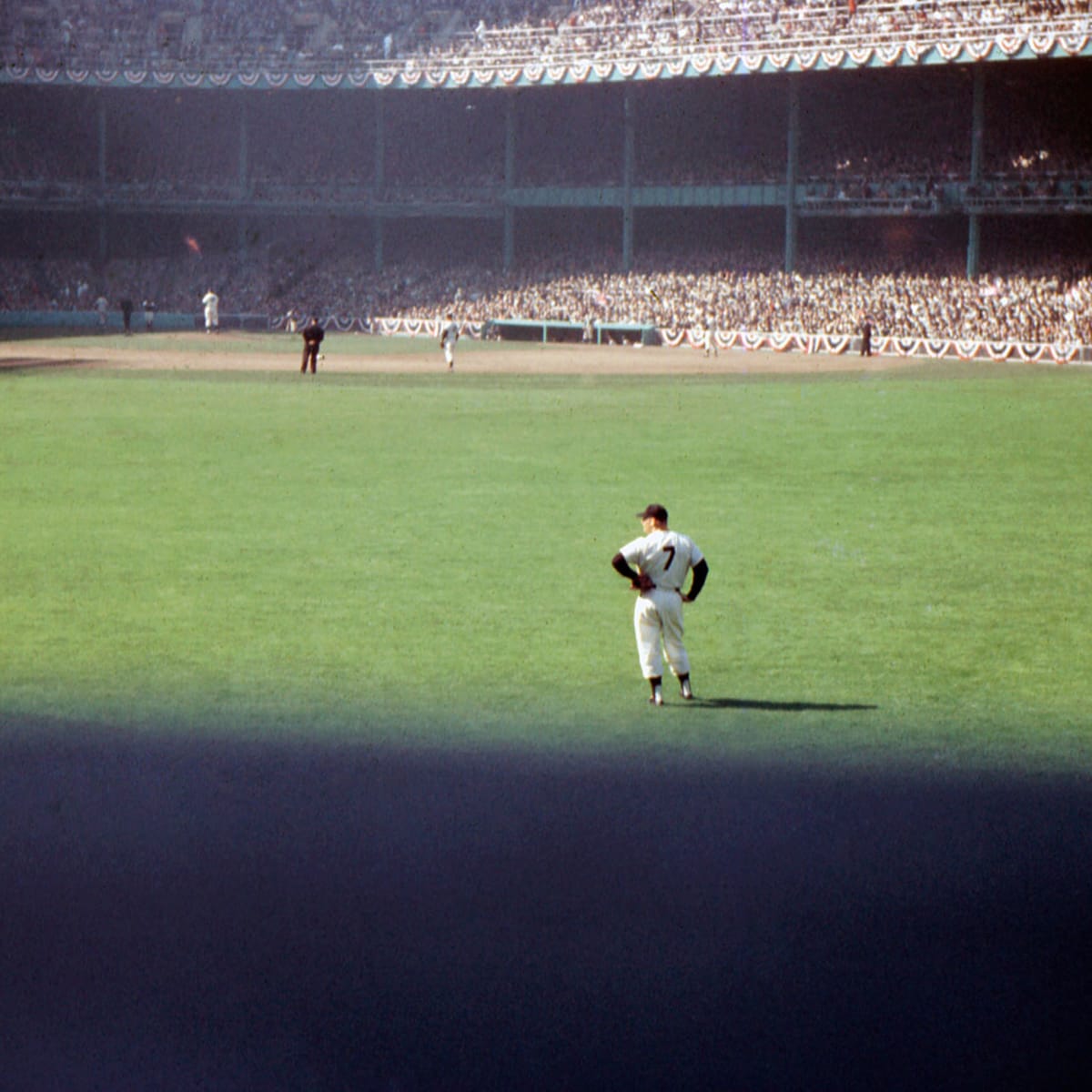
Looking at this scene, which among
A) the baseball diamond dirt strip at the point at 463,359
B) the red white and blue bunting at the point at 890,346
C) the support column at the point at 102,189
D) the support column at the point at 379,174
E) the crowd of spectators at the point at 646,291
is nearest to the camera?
the baseball diamond dirt strip at the point at 463,359

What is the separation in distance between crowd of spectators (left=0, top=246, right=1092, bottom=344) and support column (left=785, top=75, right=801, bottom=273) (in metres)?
0.75

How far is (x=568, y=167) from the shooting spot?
69750 mm

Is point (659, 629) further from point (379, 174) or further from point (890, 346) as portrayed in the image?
point (379, 174)

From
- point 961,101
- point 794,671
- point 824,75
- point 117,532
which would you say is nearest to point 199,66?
point 824,75

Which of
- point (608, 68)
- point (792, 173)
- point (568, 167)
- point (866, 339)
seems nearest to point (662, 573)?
point (866, 339)

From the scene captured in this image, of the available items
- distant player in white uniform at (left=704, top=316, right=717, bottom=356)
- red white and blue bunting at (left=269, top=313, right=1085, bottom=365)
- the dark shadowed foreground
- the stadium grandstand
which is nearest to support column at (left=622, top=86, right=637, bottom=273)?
the stadium grandstand

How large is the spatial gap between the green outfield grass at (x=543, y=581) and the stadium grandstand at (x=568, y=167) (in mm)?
25512

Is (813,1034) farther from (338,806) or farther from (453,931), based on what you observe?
(338,806)

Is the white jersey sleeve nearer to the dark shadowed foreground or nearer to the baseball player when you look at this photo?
the baseball player

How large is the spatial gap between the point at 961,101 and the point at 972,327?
10.7 meters

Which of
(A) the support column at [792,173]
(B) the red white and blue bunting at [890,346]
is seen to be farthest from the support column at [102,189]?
(A) the support column at [792,173]

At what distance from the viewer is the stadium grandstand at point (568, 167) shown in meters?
54.2

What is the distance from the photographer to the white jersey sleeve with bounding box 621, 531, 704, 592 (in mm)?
10938

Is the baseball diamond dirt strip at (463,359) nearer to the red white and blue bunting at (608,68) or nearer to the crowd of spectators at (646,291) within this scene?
the crowd of spectators at (646,291)
